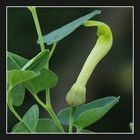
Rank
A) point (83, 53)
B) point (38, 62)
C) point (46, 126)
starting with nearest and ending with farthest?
point (38, 62) → point (46, 126) → point (83, 53)

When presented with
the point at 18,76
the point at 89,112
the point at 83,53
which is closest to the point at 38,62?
the point at 18,76

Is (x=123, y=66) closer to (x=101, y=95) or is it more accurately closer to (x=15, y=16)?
(x=101, y=95)

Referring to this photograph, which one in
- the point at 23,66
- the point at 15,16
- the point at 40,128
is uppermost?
the point at 15,16

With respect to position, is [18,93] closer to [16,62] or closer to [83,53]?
[16,62]

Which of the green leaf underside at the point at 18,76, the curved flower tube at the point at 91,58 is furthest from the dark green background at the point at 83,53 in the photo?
the green leaf underside at the point at 18,76

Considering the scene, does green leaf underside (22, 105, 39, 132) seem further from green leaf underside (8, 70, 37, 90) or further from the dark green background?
the dark green background

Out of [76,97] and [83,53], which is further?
[83,53]

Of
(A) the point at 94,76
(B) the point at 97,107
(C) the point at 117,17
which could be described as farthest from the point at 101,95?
(B) the point at 97,107
